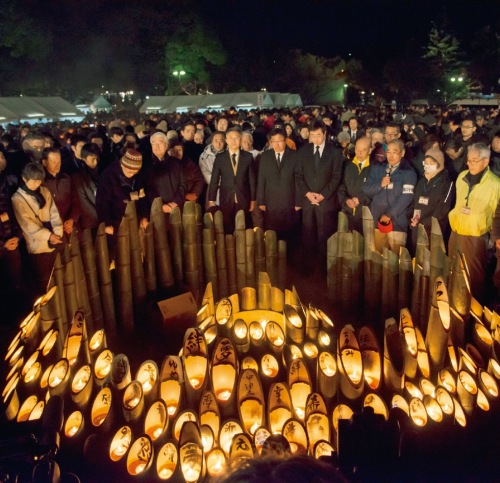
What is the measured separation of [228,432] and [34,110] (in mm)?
17808

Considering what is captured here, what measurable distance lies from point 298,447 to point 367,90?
61.0 m

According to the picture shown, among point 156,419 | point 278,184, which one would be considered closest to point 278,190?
point 278,184

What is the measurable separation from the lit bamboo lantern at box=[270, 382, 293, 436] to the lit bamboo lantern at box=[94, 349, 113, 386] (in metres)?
1.07

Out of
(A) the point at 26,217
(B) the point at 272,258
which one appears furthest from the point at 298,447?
(A) the point at 26,217

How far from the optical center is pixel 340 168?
573 cm

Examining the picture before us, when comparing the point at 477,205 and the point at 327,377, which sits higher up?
the point at 477,205

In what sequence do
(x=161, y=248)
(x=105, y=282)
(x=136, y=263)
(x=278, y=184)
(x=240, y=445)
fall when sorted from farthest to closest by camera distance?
1. (x=278, y=184)
2. (x=161, y=248)
3. (x=136, y=263)
4. (x=105, y=282)
5. (x=240, y=445)

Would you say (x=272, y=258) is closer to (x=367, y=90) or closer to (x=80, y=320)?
(x=80, y=320)

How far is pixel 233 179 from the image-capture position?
5977 mm

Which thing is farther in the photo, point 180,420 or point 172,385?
point 172,385

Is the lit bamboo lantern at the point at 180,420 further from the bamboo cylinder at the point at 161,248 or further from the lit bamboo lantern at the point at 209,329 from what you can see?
the bamboo cylinder at the point at 161,248

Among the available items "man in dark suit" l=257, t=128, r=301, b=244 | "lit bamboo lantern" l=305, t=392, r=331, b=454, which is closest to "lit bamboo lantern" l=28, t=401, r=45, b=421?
"lit bamboo lantern" l=305, t=392, r=331, b=454

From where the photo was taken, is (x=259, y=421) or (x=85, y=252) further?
(x=85, y=252)

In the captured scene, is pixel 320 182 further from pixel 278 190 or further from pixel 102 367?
pixel 102 367
